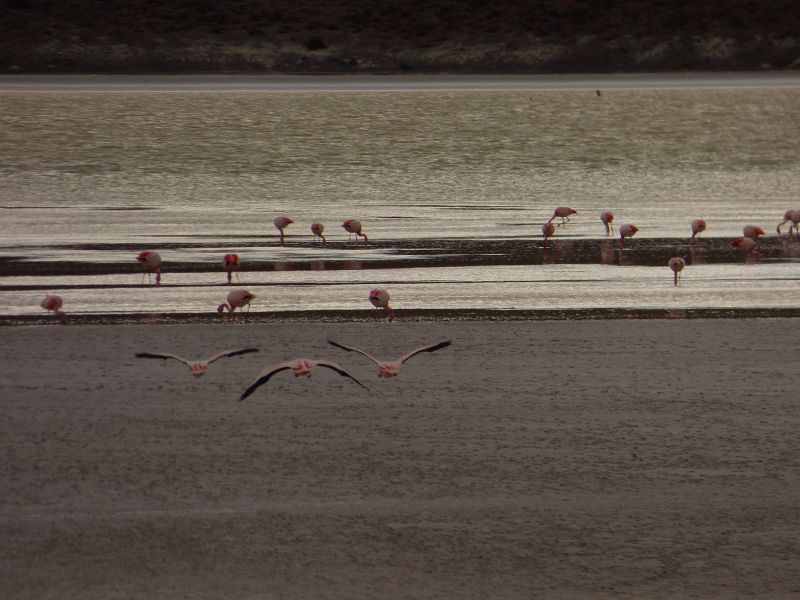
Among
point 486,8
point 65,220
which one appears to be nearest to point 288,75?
point 486,8

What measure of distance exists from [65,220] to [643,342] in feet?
20.3

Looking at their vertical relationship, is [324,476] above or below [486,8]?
below

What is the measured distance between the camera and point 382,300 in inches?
293

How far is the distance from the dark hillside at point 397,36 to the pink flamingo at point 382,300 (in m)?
20.3

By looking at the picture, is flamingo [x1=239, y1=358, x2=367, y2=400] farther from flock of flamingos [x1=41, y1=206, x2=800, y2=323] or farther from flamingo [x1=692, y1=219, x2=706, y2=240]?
flamingo [x1=692, y1=219, x2=706, y2=240]

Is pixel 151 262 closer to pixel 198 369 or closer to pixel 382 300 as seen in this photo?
pixel 382 300

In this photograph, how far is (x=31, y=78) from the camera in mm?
24359

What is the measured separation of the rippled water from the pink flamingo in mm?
368

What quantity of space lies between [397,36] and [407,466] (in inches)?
1022

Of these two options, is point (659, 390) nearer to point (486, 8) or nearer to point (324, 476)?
point (324, 476)

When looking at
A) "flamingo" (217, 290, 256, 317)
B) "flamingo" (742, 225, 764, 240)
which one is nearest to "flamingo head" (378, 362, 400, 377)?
"flamingo" (217, 290, 256, 317)

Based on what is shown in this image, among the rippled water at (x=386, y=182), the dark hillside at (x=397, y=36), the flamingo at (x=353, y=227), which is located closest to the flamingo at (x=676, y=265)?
the rippled water at (x=386, y=182)

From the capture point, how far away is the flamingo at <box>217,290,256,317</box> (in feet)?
→ 24.5

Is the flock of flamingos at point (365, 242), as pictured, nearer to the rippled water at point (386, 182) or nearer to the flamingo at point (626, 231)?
the flamingo at point (626, 231)
